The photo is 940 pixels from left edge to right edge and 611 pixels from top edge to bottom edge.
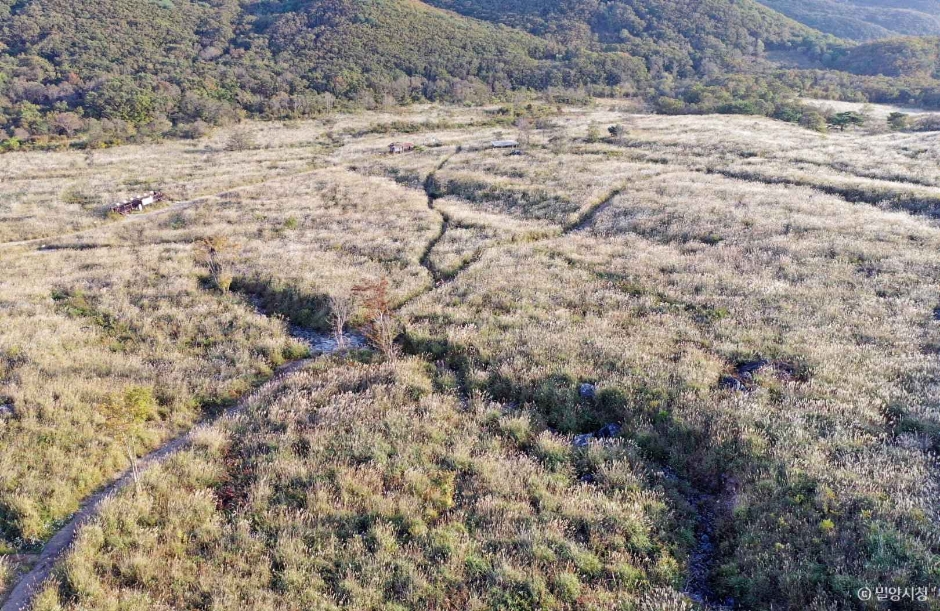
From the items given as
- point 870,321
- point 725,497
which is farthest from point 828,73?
point 725,497

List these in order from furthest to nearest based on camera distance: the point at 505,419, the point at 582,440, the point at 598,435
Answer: the point at 505,419
the point at 598,435
the point at 582,440

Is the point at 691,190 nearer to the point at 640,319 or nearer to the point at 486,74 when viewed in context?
the point at 640,319

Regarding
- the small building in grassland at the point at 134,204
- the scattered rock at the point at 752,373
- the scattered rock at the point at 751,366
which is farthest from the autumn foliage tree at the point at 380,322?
the small building in grassland at the point at 134,204

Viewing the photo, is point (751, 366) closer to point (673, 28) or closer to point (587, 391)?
point (587, 391)

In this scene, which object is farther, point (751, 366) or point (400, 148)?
point (400, 148)

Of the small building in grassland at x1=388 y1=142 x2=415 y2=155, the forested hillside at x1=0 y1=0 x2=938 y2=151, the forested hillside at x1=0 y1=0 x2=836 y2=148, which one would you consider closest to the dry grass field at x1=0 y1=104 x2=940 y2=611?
the small building in grassland at x1=388 y1=142 x2=415 y2=155

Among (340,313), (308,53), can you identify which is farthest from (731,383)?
(308,53)

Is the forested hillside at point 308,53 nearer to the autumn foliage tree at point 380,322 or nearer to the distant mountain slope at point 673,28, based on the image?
the distant mountain slope at point 673,28
